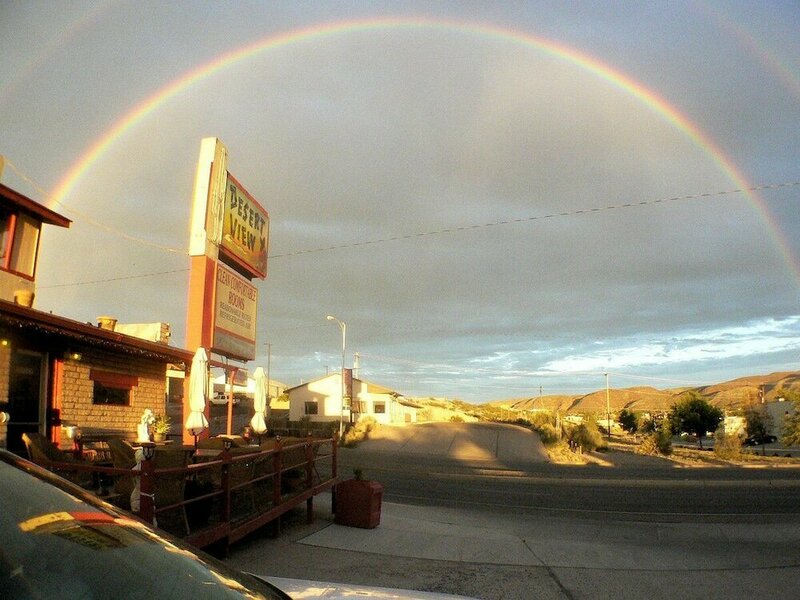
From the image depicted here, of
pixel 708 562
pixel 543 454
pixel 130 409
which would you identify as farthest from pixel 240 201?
pixel 543 454

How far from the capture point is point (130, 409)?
1335 cm

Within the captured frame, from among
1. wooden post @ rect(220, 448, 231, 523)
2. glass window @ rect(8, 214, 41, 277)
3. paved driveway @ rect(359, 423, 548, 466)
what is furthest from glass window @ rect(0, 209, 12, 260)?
paved driveway @ rect(359, 423, 548, 466)

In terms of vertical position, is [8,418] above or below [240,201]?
below

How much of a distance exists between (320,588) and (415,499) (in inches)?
597

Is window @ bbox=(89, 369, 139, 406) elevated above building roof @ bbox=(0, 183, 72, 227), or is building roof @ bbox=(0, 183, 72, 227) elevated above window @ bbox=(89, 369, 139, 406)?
building roof @ bbox=(0, 183, 72, 227)

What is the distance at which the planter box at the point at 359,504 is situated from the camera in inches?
403

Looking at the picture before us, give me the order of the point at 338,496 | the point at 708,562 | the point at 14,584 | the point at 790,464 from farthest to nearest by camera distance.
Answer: the point at 790,464, the point at 338,496, the point at 708,562, the point at 14,584

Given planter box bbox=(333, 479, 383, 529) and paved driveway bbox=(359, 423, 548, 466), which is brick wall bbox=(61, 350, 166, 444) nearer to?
planter box bbox=(333, 479, 383, 529)

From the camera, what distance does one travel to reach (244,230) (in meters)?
16.6

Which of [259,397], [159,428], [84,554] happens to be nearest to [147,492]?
[84,554]

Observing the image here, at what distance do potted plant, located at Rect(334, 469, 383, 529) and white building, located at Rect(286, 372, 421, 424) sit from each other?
5205cm

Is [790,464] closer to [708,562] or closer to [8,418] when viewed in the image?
[708,562]

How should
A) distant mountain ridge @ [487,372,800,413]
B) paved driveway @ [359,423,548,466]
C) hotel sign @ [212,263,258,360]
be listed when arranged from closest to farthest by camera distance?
hotel sign @ [212,263,258,360]
paved driveway @ [359,423,548,466]
distant mountain ridge @ [487,372,800,413]

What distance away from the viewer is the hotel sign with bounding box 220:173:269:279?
15391mm
